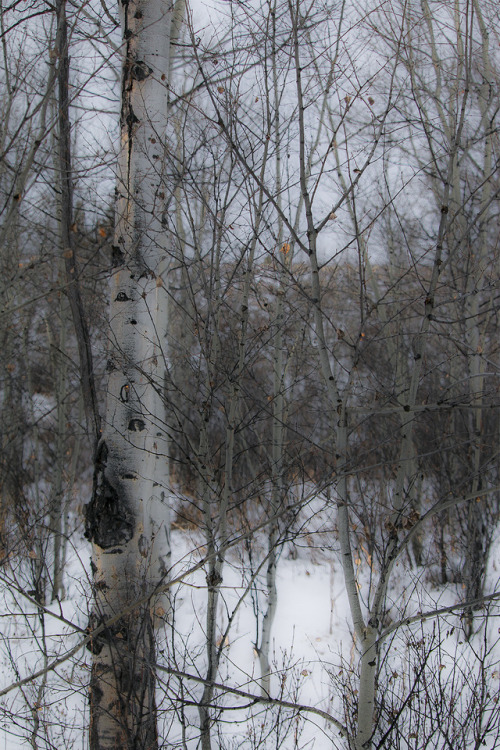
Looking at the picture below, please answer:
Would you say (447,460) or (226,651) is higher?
(447,460)

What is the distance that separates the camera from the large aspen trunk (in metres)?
2.40

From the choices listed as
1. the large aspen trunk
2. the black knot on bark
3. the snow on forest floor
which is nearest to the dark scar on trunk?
the large aspen trunk

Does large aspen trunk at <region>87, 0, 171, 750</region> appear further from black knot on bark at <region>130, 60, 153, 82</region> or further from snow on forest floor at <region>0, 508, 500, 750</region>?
snow on forest floor at <region>0, 508, 500, 750</region>

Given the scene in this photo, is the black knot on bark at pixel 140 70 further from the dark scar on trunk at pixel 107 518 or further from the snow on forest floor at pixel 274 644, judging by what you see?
the snow on forest floor at pixel 274 644

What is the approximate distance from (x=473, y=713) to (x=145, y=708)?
157 centimetres

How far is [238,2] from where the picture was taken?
9.50ft

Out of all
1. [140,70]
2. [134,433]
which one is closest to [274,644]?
[134,433]

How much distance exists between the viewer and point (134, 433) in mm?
2520

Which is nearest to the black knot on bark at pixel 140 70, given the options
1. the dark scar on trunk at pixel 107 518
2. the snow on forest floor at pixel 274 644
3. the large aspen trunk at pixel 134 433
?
the large aspen trunk at pixel 134 433

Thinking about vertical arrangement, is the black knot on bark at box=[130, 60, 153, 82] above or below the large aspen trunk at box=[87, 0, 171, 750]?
above

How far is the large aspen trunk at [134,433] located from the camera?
240cm

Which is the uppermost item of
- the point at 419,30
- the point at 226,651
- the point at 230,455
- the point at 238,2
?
the point at 419,30

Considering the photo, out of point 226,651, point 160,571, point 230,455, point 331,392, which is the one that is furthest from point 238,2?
point 226,651

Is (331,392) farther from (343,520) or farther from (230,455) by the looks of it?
(230,455)
